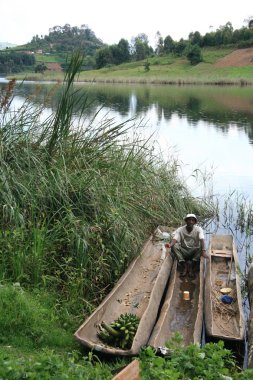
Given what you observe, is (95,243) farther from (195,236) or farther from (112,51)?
(112,51)

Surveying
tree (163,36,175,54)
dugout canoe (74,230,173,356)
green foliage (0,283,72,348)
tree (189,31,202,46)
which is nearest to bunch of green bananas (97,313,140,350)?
dugout canoe (74,230,173,356)

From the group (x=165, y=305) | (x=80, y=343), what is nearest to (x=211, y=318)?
(x=165, y=305)

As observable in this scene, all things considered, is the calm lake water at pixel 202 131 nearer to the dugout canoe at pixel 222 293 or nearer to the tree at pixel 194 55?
the dugout canoe at pixel 222 293

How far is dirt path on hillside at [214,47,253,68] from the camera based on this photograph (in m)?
63.5

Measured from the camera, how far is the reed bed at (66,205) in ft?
18.8

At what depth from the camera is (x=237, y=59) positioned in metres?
66.1

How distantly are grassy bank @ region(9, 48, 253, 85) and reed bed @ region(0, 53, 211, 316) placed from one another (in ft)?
130

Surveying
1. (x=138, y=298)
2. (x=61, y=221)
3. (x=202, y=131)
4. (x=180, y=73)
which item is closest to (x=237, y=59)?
(x=180, y=73)

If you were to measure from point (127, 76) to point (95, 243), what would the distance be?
56.2m

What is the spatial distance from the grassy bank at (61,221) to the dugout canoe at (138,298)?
0.56 ft

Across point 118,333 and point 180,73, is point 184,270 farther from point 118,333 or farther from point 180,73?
point 180,73

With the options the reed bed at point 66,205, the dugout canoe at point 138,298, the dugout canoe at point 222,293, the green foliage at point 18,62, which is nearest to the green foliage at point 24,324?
the dugout canoe at point 138,298

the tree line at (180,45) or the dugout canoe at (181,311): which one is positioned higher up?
the tree line at (180,45)

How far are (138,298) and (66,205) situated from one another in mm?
1591
